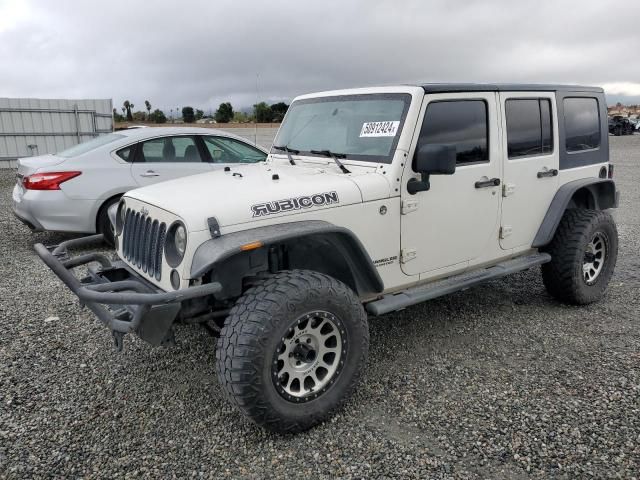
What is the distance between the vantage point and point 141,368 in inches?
149

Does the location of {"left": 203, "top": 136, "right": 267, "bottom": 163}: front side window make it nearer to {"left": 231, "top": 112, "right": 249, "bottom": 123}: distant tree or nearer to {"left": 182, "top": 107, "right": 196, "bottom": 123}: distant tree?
{"left": 231, "top": 112, "right": 249, "bottom": 123}: distant tree

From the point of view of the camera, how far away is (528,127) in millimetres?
4363

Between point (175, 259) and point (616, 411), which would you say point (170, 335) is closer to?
point (175, 259)

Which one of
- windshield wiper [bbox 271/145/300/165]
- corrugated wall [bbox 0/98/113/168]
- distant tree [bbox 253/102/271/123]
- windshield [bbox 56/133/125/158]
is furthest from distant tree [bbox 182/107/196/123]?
windshield wiper [bbox 271/145/300/165]

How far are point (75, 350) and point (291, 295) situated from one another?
7.11ft

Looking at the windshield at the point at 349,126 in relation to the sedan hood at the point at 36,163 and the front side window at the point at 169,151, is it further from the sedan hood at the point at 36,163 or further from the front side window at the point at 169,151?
the sedan hood at the point at 36,163

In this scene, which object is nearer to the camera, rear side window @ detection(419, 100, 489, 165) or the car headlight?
the car headlight

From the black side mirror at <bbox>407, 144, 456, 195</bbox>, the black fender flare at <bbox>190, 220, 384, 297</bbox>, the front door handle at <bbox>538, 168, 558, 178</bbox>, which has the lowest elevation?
the black fender flare at <bbox>190, 220, 384, 297</bbox>

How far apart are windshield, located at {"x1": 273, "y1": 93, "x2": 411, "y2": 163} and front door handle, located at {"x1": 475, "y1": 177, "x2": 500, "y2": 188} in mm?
834

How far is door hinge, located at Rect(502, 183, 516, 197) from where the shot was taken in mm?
4164

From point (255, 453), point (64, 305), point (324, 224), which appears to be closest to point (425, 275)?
point (324, 224)

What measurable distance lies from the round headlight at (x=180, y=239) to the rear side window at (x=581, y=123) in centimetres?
354

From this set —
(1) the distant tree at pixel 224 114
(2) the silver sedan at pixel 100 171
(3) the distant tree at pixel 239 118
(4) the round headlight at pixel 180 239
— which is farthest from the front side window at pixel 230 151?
(1) the distant tree at pixel 224 114

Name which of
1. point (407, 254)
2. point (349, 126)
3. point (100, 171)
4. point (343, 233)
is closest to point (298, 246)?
point (343, 233)
